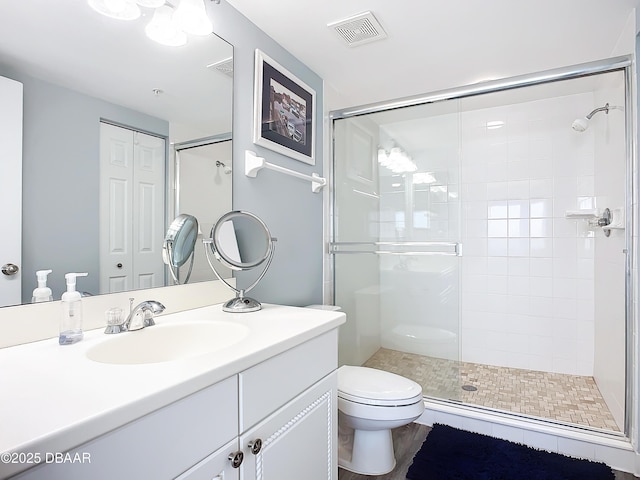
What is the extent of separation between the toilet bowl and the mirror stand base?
2.08 ft

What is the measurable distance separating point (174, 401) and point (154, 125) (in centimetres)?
104

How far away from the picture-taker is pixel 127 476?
0.61 meters

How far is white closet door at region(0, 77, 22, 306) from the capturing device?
91cm

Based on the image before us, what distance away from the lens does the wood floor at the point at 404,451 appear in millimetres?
1673

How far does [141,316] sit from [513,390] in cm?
251

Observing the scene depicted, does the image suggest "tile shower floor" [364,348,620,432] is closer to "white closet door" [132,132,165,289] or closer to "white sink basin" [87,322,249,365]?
"white sink basin" [87,322,249,365]

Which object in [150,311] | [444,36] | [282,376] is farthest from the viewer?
[444,36]

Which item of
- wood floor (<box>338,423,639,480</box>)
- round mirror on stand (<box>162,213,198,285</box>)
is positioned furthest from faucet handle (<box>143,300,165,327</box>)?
wood floor (<box>338,423,639,480</box>)

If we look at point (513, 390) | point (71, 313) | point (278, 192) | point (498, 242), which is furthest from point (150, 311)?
point (498, 242)

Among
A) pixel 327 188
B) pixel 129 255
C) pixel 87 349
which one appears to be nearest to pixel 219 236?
pixel 129 255

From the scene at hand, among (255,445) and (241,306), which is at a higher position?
(241,306)

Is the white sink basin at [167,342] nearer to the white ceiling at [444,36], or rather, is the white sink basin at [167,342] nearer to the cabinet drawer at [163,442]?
the cabinet drawer at [163,442]

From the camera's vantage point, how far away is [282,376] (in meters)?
1.00

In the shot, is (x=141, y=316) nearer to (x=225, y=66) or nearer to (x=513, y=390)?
(x=225, y=66)
